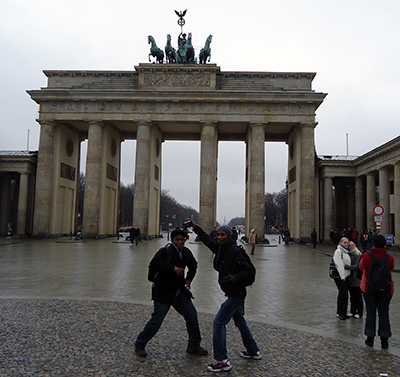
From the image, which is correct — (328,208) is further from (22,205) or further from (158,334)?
(158,334)

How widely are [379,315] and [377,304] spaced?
17 centimetres

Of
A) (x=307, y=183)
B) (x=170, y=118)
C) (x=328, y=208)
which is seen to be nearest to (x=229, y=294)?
(x=307, y=183)

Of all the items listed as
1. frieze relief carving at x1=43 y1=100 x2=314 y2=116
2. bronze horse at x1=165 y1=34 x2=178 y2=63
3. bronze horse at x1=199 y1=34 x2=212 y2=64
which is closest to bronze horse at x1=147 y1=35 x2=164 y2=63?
bronze horse at x1=165 y1=34 x2=178 y2=63

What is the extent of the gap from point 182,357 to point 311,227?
35543mm

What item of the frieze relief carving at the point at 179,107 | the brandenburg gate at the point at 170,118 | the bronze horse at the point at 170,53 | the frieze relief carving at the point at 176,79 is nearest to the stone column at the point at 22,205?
the brandenburg gate at the point at 170,118

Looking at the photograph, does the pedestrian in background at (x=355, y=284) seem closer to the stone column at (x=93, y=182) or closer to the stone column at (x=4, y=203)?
the stone column at (x=93, y=182)

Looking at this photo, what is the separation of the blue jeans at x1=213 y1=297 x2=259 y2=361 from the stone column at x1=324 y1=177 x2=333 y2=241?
37525 millimetres

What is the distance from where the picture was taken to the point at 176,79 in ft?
136

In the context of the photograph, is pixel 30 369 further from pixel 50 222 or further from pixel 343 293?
pixel 50 222

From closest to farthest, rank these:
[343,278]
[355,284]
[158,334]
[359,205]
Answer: [158,334] → [343,278] → [355,284] → [359,205]

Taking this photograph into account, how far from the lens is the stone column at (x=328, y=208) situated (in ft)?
134

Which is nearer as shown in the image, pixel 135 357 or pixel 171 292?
pixel 135 357

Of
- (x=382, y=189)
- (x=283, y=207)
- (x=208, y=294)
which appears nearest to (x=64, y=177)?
(x=382, y=189)

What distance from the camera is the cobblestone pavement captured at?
520 centimetres
